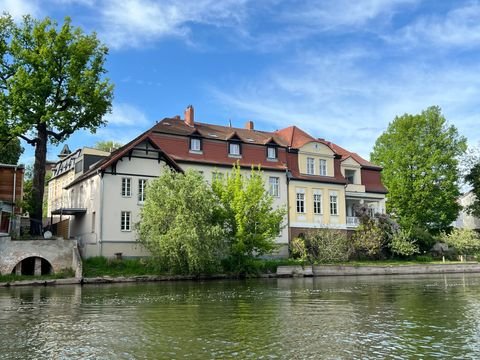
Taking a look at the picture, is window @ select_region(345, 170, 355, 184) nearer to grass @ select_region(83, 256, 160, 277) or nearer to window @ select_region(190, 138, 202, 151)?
window @ select_region(190, 138, 202, 151)

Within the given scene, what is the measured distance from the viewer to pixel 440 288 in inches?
1092

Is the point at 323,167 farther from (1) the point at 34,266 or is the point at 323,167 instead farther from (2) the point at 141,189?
(1) the point at 34,266

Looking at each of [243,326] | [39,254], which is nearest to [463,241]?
[39,254]

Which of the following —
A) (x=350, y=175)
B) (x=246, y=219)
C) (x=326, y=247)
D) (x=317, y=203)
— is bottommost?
(x=326, y=247)

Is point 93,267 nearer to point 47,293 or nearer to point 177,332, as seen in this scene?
point 47,293

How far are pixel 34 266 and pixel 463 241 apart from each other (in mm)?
41738

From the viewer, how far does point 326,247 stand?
45062 millimetres

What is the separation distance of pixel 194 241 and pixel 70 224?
18432mm

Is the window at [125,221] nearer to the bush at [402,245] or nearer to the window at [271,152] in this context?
the window at [271,152]

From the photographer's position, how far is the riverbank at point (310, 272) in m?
33.2

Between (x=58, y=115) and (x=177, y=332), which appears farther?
(x=58, y=115)

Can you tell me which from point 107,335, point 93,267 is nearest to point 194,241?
point 93,267

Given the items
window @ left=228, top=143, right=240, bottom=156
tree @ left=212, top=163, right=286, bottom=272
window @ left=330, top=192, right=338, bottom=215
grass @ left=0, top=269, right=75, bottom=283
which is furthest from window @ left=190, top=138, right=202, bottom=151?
grass @ left=0, top=269, right=75, bottom=283

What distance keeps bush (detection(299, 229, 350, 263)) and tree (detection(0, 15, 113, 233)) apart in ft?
69.9
